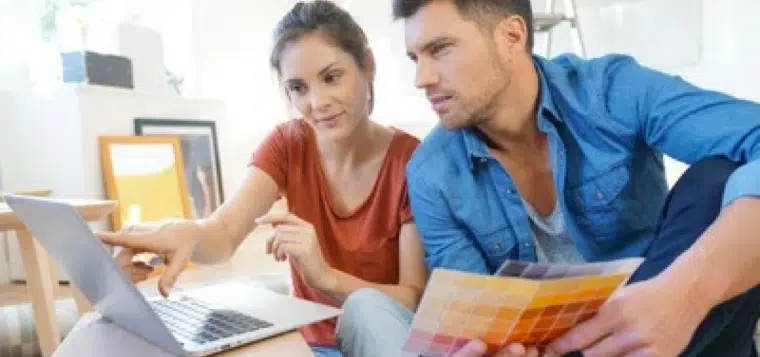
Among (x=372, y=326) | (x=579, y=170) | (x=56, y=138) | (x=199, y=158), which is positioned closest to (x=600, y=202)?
(x=579, y=170)

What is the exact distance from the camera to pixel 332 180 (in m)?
1.13

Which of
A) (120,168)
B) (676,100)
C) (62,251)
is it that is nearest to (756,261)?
(676,100)

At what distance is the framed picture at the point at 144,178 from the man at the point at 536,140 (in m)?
Result: 1.39

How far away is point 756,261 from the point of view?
56cm

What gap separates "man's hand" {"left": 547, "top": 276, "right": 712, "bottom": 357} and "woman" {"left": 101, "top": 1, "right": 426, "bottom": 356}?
1.31ft

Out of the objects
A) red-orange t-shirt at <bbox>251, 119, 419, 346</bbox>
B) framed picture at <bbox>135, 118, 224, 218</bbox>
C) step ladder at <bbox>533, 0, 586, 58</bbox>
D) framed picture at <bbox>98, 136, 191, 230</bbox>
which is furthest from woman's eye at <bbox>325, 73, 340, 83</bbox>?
framed picture at <bbox>135, 118, 224, 218</bbox>

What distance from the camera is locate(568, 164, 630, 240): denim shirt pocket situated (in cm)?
87

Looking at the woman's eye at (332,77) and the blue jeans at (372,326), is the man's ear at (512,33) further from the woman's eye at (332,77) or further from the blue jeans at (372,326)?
the blue jeans at (372,326)

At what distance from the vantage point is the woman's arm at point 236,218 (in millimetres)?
952

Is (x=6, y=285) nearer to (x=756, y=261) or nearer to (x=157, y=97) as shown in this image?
(x=157, y=97)

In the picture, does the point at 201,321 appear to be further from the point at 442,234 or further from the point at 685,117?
the point at 685,117

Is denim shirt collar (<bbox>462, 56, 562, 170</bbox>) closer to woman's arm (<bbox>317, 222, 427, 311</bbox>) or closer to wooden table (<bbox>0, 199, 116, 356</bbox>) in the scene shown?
woman's arm (<bbox>317, 222, 427, 311</bbox>)

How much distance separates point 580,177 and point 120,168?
5.58 ft

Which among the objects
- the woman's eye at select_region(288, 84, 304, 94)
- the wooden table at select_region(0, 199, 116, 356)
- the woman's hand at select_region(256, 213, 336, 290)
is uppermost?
the woman's eye at select_region(288, 84, 304, 94)
